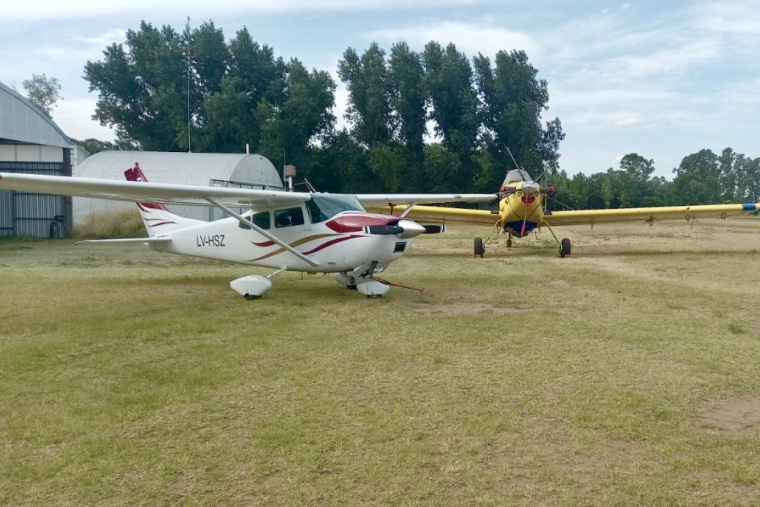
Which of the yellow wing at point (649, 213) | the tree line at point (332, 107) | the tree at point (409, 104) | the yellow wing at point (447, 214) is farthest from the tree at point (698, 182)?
the yellow wing at point (447, 214)

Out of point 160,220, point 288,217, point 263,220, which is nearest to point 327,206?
point 288,217

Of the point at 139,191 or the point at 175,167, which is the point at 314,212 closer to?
the point at 139,191

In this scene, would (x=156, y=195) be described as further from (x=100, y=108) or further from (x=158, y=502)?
(x=100, y=108)

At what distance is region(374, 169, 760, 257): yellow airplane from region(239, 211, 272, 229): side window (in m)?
6.70

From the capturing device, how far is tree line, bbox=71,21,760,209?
140 ft

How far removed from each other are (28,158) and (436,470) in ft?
84.6

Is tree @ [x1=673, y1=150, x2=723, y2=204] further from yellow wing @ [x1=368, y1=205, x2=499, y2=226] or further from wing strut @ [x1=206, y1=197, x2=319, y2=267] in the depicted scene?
wing strut @ [x1=206, y1=197, x2=319, y2=267]

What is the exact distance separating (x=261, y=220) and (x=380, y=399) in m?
6.18

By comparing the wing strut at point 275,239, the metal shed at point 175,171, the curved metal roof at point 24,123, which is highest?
the curved metal roof at point 24,123

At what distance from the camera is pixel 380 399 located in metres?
4.38

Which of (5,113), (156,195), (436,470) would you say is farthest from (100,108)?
(436,470)

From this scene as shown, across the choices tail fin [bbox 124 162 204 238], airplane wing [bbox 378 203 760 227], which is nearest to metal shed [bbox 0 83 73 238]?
airplane wing [bbox 378 203 760 227]

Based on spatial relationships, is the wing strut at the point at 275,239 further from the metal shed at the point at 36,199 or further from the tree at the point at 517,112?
the tree at the point at 517,112

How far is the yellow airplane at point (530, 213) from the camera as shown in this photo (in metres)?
16.6
